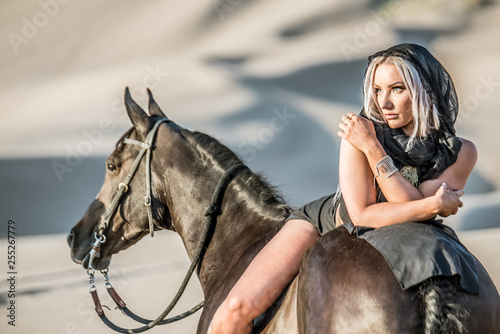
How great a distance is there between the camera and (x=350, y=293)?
5.61 ft

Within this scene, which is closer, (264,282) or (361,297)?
(361,297)

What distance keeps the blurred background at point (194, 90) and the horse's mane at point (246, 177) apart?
15.2 ft

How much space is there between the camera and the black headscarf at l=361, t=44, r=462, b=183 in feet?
6.61

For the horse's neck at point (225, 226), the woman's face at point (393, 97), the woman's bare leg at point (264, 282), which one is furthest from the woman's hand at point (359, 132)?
the horse's neck at point (225, 226)

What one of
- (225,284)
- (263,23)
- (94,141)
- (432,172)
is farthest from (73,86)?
(432,172)

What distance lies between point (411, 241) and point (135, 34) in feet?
25.8

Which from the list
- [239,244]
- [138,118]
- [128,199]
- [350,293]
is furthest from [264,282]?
[138,118]

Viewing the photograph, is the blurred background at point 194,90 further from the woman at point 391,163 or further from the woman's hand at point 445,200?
the woman's hand at point 445,200

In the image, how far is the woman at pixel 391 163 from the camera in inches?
75.9

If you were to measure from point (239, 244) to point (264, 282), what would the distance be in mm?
818

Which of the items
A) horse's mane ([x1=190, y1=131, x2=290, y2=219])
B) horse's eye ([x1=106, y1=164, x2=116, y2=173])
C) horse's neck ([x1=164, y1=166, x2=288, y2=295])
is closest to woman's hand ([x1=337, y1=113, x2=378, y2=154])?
horse's neck ([x1=164, y1=166, x2=288, y2=295])

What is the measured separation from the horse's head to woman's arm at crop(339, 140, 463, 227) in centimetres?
161

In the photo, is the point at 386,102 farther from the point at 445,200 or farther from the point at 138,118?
the point at 138,118

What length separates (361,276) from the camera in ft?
5.63
